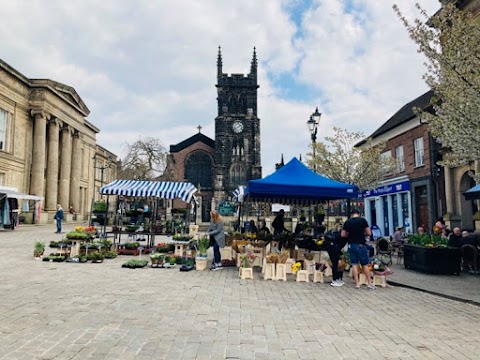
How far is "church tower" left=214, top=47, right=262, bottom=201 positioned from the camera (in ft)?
202

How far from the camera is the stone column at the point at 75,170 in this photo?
42.0 meters

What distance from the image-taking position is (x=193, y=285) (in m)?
8.13

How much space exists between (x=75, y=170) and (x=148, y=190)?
32.1m

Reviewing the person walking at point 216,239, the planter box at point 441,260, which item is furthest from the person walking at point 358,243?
the person walking at point 216,239

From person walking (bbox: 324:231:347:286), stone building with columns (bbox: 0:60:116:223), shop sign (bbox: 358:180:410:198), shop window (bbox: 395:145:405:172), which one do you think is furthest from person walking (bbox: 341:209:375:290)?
stone building with columns (bbox: 0:60:116:223)

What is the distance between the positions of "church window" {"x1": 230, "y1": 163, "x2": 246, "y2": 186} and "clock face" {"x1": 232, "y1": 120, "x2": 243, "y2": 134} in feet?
19.5

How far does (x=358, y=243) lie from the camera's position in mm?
8461

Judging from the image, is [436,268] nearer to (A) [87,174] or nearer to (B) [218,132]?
(A) [87,174]

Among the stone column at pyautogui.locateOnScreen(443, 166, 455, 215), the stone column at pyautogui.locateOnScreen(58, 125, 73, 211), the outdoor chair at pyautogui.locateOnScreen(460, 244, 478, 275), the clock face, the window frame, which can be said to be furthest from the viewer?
the clock face

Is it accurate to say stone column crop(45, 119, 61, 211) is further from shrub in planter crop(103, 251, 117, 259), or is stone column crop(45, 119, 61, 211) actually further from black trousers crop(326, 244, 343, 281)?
black trousers crop(326, 244, 343, 281)

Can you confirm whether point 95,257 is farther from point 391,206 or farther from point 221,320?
point 391,206

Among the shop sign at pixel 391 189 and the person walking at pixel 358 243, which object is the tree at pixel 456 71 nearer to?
the person walking at pixel 358 243

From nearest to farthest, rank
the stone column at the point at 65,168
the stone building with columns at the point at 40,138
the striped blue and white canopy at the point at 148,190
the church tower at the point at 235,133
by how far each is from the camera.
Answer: the striped blue and white canopy at the point at 148,190 < the stone building with columns at the point at 40,138 < the stone column at the point at 65,168 < the church tower at the point at 235,133

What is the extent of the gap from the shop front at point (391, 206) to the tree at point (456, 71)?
48.0 ft
